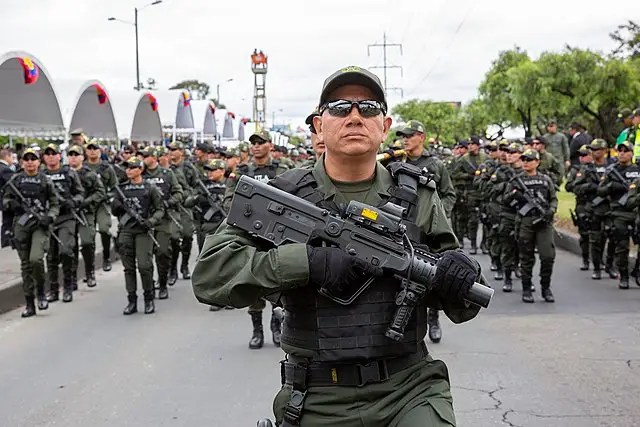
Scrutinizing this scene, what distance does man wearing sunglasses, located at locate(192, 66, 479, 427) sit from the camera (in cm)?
292

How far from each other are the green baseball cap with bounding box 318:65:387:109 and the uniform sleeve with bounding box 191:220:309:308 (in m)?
0.64

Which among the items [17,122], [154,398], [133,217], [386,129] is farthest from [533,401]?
[17,122]

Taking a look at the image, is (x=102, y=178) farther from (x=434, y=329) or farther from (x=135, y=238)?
(x=434, y=329)

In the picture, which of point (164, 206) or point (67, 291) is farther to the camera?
point (67, 291)

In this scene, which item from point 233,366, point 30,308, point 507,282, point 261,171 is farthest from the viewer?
point 507,282

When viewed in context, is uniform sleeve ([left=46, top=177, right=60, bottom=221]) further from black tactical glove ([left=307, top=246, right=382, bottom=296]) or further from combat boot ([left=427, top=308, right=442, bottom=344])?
black tactical glove ([left=307, top=246, right=382, bottom=296])

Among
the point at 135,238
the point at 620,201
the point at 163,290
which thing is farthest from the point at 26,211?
the point at 620,201

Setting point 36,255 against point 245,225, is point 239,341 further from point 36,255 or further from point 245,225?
point 245,225

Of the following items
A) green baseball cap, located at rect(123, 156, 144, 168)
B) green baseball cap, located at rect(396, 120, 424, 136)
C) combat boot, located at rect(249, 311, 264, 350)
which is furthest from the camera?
green baseball cap, located at rect(123, 156, 144, 168)

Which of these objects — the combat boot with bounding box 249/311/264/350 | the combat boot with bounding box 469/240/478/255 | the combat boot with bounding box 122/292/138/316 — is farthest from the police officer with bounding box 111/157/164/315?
the combat boot with bounding box 469/240/478/255

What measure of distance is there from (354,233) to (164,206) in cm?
782

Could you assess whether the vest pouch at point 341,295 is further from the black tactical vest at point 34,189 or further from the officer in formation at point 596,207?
the officer in formation at point 596,207

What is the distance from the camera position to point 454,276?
9.37 ft

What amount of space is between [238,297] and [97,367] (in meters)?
4.61
